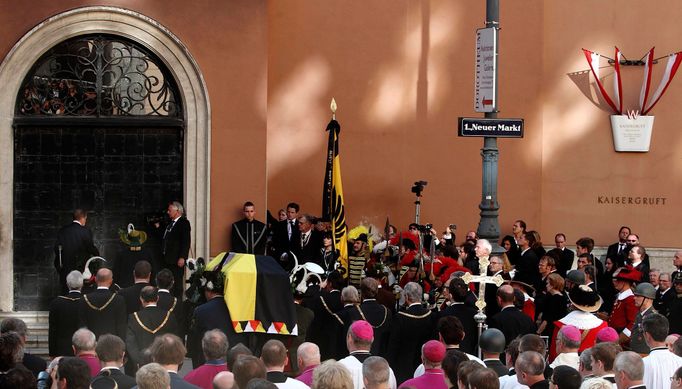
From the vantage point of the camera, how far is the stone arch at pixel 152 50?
780 inches

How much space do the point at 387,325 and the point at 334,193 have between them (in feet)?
20.1

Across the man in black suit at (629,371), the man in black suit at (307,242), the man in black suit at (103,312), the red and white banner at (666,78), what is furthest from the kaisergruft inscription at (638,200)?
the man in black suit at (629,371)

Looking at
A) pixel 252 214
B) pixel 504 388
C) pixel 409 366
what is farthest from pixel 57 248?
pixel 504 388

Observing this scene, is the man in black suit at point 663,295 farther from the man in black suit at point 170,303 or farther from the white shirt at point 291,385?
the white shirt at point 291,385

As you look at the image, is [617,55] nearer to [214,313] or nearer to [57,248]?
[57,248]

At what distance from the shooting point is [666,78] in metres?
22.2

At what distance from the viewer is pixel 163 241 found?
19594 millimetres

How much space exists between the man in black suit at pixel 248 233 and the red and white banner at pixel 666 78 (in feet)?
22.4

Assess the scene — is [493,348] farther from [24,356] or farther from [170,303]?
[170,303]

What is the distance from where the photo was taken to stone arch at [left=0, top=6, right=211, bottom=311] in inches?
780

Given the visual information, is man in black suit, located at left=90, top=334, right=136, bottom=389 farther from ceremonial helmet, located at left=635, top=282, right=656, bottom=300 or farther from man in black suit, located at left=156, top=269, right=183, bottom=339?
ceremonial helmet, located at left=635, top=282, right=656, bottom=300

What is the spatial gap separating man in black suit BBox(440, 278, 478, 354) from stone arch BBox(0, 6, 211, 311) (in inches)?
273

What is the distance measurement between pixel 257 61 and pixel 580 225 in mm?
6224

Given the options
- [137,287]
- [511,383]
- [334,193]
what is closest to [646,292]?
[511,383]
